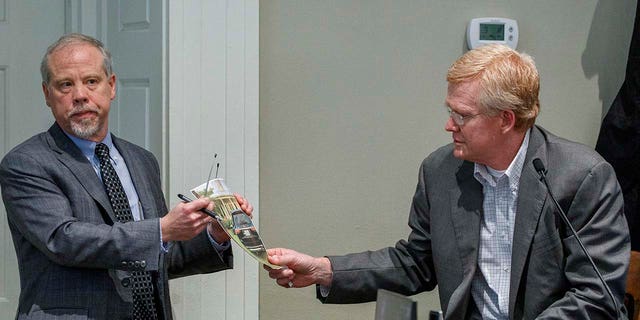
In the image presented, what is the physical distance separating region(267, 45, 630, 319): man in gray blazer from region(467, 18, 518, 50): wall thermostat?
114 cm

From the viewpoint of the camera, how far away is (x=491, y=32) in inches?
154

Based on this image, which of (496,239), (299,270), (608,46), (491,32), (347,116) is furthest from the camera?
(608,46)

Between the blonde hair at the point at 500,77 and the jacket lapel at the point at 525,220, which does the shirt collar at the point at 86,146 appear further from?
the jacket lapel at the point at 525,220

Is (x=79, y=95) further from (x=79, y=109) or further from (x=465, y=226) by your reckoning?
(x=465, y=226)

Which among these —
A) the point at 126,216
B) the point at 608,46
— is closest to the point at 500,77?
the point at 126,216

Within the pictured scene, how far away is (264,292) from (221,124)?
63 centimetres

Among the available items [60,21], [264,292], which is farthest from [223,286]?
[60,21]

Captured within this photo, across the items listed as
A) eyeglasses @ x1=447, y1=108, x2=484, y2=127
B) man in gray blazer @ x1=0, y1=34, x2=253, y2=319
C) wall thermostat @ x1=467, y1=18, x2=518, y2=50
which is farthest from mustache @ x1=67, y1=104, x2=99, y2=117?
wall thermostat @ x1=467, y1=18, x2=518, y2=50

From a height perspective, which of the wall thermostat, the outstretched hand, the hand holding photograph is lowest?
the outstretched hand

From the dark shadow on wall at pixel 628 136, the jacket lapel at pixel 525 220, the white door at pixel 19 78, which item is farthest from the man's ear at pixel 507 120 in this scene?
the white door at pixel 19 78

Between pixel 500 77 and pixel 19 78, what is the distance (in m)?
1.98

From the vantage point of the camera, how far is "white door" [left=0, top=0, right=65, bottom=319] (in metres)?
3.84

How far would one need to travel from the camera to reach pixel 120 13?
3715 mm

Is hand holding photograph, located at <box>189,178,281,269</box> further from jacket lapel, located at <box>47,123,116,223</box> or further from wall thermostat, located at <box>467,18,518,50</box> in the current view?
wall thermostat, located at <box>467,18,518,50</box>
